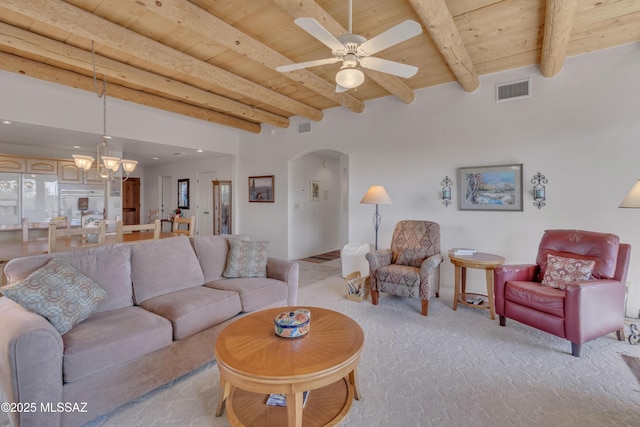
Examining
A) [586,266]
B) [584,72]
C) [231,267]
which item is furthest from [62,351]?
[584,72]

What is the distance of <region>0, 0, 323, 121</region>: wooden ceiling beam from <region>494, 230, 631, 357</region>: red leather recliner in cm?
371

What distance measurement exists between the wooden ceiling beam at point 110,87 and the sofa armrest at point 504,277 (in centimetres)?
493

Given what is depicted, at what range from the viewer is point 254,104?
202 inches

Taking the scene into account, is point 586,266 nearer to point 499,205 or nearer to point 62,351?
point 499,205

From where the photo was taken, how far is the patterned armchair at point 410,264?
10.8 ft

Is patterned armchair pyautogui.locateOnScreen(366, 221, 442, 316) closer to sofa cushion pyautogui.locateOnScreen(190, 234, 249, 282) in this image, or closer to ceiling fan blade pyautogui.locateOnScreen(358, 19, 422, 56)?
sofa cushion pyautogui.locateOnScreen(190, 234, 249, 282)

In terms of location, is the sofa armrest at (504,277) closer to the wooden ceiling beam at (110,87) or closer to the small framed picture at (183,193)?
the wooden ceiling beam at (110,87)

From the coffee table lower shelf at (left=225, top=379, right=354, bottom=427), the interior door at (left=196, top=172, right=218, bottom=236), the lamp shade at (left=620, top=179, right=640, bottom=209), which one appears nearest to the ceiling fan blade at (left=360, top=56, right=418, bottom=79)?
the lamp shade at (left=620, top=179, right=640, bottom=209)

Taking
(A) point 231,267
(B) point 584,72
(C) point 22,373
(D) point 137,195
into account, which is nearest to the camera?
(C) point 22,373

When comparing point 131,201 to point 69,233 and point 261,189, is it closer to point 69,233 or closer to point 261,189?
point 261,189

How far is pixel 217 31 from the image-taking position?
104 inches

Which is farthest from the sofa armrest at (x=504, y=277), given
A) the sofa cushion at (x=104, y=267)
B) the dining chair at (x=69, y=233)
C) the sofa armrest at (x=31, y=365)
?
the dining chair at (x=69, y=233)

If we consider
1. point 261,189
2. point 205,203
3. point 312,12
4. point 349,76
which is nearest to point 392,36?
point 349,76

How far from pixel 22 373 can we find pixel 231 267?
169 centimetres
